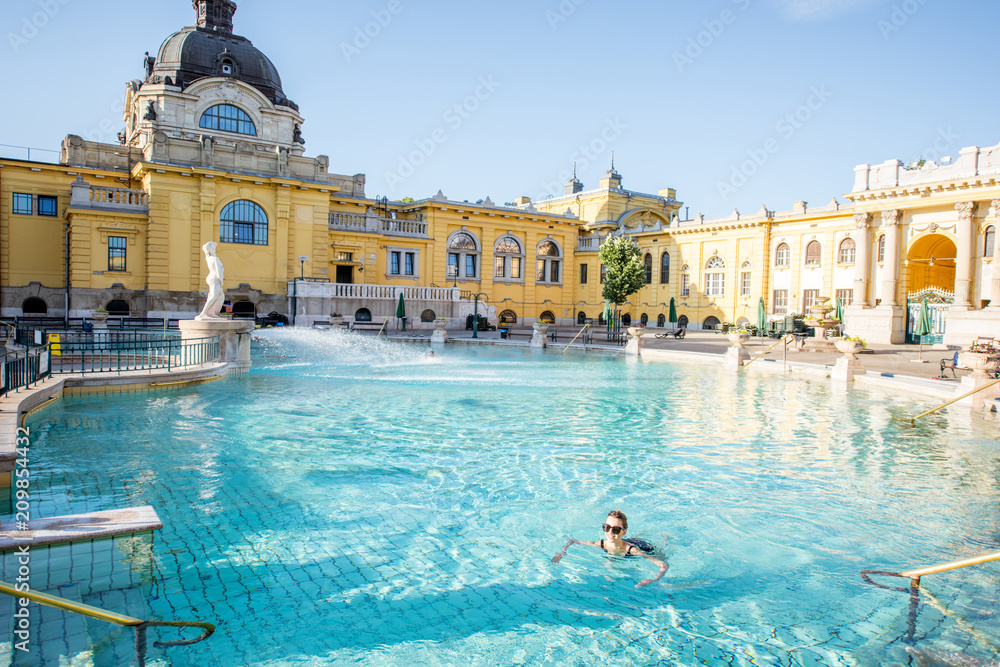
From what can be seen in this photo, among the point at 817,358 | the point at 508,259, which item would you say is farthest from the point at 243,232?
the point at 817,358

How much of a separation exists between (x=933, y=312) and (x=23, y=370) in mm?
35948

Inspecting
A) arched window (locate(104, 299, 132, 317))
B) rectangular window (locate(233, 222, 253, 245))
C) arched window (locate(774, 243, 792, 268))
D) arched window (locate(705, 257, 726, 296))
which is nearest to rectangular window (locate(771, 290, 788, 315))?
arched window (locate(774, 243, 792, 268))

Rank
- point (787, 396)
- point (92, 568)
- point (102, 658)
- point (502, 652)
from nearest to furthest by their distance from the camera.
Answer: point (102, 658)
point (502, 652)
point (92, 568)
point (787, 396)

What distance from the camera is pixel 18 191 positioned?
3234 centimetres

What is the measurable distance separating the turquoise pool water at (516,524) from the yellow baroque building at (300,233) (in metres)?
21.7

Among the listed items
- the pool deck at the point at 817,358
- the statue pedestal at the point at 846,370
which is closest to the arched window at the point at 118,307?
the pool deck at the point at 817,358

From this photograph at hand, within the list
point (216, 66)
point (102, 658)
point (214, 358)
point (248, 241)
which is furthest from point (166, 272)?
point (102, 658)

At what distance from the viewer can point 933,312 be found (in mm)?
31578

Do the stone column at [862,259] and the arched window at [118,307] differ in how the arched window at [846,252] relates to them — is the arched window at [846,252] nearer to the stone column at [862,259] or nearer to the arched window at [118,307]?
the stone column at [862,259]

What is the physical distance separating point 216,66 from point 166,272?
13.6m

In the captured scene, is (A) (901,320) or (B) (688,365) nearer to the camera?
(B) (688,365)

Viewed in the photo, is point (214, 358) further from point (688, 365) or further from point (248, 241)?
point (248, 241)

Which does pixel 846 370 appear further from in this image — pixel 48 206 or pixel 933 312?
pixel 48 206

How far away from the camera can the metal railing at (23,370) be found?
987cm
